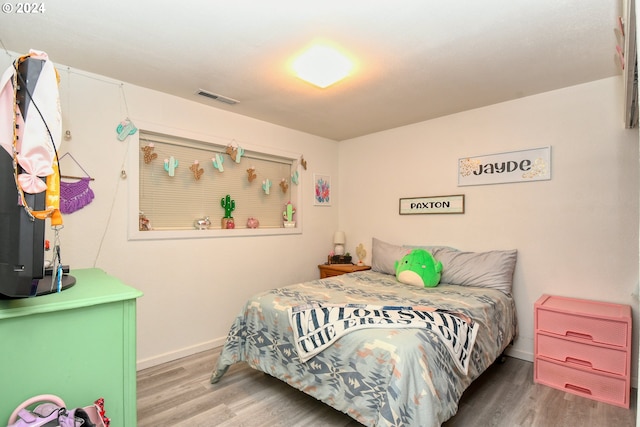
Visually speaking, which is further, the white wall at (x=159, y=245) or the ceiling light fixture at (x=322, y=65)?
the white wall at (x=159, y=245)

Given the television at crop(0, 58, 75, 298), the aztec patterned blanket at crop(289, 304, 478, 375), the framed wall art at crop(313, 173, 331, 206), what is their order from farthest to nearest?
1. the framed wall art at crop(313, 173, 331, 206)
2. the aztec patterned blanket at crop(289, 304, 478, 375)
3. the television at crop(0, 58, 75, 298)

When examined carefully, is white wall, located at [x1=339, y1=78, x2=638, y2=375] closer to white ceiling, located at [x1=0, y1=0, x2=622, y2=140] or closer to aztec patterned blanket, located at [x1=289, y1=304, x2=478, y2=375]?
white ceiling, located at [x1=0, y1=0, x2=622, y2=140]

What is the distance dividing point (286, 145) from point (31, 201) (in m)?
3.04

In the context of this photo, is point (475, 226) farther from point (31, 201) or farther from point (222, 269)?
point (31, 201)

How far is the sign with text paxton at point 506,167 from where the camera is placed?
2.86 m

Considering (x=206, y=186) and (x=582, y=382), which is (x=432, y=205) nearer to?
(x=582, y=382)

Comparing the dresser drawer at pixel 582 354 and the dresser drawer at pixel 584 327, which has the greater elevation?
the dresser drawer at pixel 584 327

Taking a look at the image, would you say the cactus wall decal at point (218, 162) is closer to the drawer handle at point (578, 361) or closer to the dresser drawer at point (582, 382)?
the dresser drawer at point (582, 382)

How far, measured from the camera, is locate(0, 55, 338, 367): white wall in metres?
2.46

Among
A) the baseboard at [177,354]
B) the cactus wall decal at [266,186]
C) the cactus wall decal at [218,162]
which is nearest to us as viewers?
the baseboard at [177,354]

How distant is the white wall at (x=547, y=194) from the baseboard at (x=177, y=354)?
7.33ft

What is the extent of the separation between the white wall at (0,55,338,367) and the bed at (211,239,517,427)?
2.48ft

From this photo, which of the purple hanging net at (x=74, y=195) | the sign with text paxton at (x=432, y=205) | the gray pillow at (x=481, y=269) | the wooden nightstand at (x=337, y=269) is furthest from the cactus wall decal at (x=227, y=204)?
the gray pillow at (x=481, y=269)

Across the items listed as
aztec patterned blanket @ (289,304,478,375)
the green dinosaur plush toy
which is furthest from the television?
the green dinosaur plush toy
